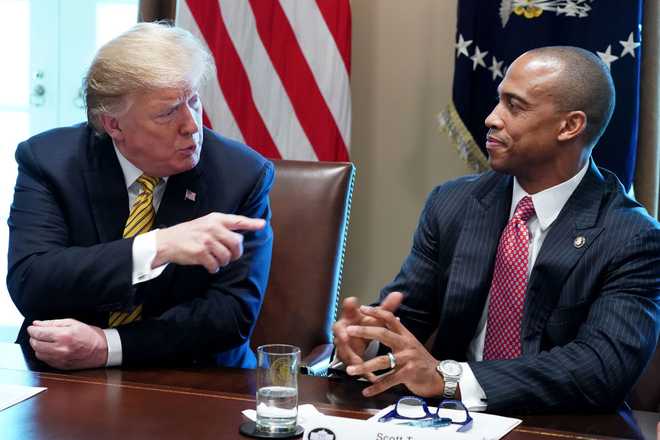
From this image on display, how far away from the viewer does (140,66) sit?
2.12 meters

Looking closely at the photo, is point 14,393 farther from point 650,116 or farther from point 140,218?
point 650,116

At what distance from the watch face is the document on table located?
761mm

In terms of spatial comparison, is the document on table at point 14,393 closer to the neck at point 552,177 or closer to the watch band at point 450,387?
the watch band at point 450,387

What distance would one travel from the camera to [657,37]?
124 inches

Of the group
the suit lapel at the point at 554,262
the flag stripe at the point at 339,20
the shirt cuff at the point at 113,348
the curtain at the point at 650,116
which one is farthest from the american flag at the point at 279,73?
the shirt cuff at the point at 113,348

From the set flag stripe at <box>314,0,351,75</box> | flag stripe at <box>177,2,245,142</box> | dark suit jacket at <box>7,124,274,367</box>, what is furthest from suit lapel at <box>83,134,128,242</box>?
flag stripe at <box>314,0,351,75</box>

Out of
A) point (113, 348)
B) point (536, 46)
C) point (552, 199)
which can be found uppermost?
point (536, 46)

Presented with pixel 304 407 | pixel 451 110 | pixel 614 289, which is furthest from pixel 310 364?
pixel 451 110

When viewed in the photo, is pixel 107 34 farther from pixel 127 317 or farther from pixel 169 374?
pixel 169 374

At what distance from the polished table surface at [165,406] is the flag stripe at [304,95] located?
166 centimetres

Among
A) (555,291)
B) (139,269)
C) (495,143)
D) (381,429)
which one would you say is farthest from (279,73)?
(381,429)

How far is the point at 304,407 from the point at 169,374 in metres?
0.38

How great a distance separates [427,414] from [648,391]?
86cm

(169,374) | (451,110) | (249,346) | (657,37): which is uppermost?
(657,37)
